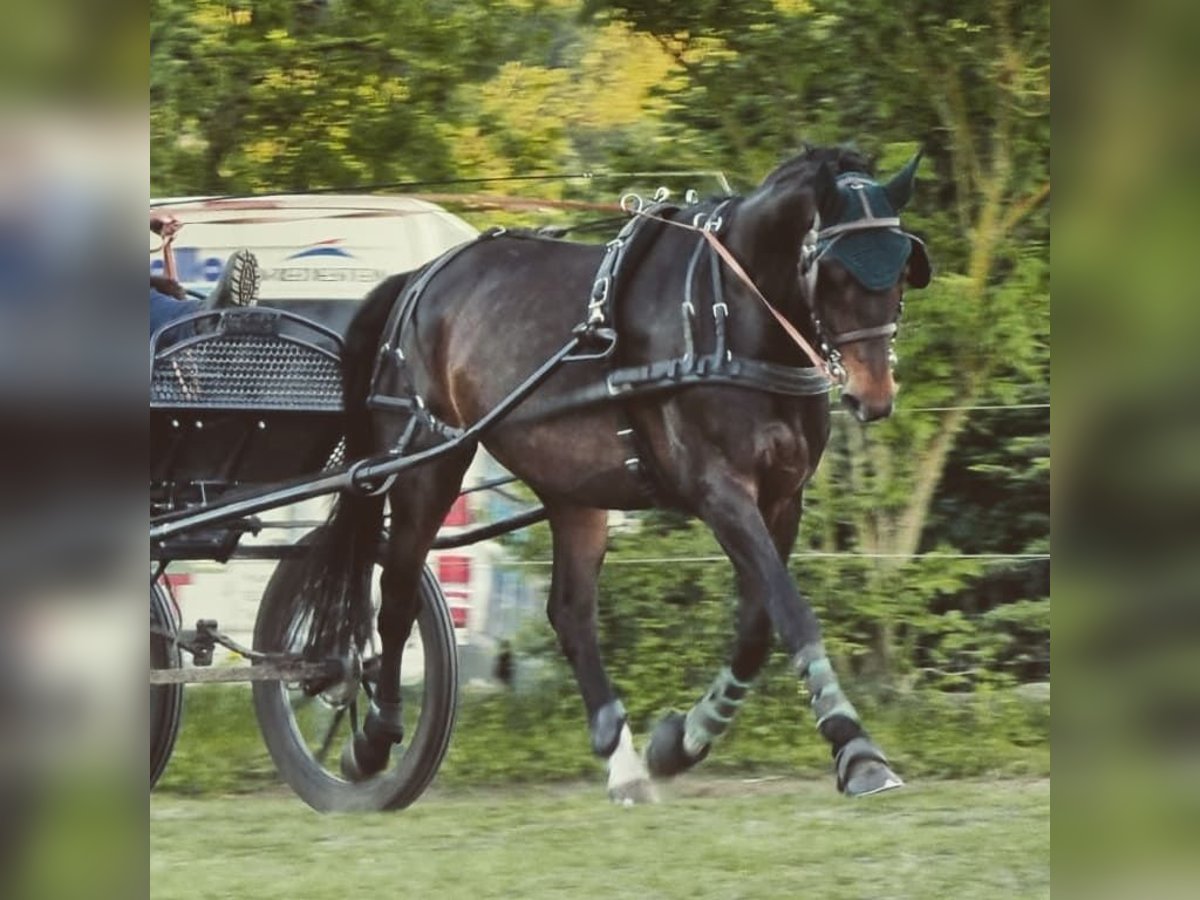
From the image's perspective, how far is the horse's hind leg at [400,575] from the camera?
509 centimetres

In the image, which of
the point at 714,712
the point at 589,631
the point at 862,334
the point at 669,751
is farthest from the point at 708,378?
the point at 669,751

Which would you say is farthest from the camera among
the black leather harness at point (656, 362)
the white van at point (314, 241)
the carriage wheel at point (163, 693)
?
the carriage wheel at point (163, 693)

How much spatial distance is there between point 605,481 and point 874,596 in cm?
77

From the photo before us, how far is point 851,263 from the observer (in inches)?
182

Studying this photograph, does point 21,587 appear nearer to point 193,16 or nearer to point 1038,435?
point 193,16

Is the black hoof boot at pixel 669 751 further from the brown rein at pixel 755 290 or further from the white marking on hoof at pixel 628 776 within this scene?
the brown rein at pixel 755 290

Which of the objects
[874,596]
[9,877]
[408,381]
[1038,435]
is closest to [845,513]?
[874,596]

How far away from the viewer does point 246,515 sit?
203 inches

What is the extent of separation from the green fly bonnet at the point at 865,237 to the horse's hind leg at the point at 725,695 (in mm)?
620

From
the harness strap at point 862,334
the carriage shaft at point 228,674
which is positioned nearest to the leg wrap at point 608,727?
the carriage shaft at point 228,674

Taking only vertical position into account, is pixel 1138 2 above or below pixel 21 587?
above

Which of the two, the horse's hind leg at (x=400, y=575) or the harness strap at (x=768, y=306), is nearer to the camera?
the harness strap at (x=768, y=306)

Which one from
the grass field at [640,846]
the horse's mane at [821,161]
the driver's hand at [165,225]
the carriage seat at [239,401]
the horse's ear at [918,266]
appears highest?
the horse's mane at [821,161]

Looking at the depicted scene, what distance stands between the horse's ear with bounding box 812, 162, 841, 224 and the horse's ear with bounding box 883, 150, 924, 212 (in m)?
0.13
